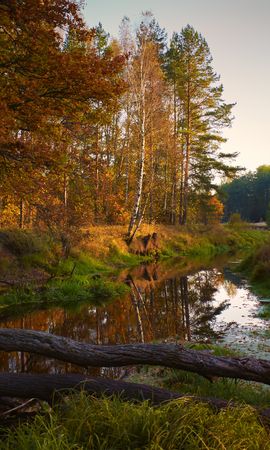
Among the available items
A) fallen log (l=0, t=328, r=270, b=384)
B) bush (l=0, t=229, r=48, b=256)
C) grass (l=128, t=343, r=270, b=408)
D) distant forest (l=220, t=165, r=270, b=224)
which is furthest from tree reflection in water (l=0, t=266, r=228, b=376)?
distant forest (l=220, t=165, r=270, b=224)

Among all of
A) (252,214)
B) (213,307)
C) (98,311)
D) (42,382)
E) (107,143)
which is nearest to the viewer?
(42,382)

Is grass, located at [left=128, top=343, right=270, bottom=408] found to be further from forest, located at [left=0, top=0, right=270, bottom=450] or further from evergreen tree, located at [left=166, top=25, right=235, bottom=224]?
evergreen tree, located at [left=166, top=25, right=235, bottom=224]

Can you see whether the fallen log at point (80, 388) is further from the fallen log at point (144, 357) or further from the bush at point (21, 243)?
the bush at point (21, 243)

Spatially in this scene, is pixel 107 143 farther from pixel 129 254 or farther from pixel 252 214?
pixel 252 214

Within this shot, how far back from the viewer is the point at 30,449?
349 cm

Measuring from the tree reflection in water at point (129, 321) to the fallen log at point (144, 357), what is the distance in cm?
245

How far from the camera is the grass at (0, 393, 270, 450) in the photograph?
356 centimetres

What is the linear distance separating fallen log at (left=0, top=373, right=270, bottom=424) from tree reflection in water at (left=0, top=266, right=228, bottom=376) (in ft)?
8.38

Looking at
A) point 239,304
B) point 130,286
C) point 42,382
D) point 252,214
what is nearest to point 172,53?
point 130,286

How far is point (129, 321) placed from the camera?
11.9 meters

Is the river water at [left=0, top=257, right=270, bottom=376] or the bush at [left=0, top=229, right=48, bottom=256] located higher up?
the bush at [left=0, top=229, right=48, bottom=256]

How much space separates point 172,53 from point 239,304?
32.0 m

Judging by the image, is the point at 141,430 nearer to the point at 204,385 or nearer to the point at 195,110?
the point at 204,385

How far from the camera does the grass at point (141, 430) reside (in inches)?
140
